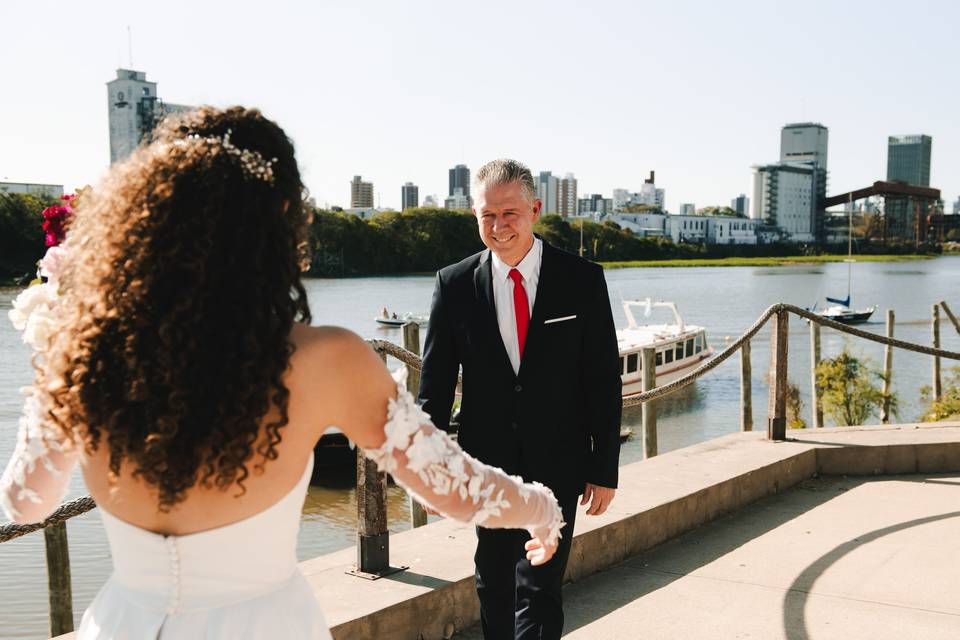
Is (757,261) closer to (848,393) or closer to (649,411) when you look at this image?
(848,393)

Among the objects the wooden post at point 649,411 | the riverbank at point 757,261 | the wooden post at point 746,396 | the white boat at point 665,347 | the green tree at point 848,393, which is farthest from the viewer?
the riverbank at point 757,261

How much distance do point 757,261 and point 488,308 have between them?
147 m

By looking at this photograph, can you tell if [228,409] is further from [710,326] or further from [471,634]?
[710,326]

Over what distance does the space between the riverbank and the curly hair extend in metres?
108

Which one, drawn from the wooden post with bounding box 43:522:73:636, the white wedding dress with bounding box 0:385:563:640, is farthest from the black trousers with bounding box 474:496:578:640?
the wooden post with bounding box 43:522:73:636

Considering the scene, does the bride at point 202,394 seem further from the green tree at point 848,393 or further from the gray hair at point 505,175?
the green tree at point 848,393

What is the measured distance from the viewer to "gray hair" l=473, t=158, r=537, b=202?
10.0ft

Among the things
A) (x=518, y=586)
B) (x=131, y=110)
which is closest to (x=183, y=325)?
(x=518, y=586)

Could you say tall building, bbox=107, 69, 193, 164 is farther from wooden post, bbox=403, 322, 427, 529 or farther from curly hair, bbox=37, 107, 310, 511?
wooden post, bbox=403, 322, 427, 529

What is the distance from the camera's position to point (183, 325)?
1.39 meters

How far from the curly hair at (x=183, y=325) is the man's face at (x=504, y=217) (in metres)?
1.60

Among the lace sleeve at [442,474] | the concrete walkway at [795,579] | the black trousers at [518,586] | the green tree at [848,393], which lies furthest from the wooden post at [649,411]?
the green tree at [848,393]

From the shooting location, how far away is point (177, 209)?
4.71ft

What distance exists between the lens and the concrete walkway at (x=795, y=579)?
151 inches
